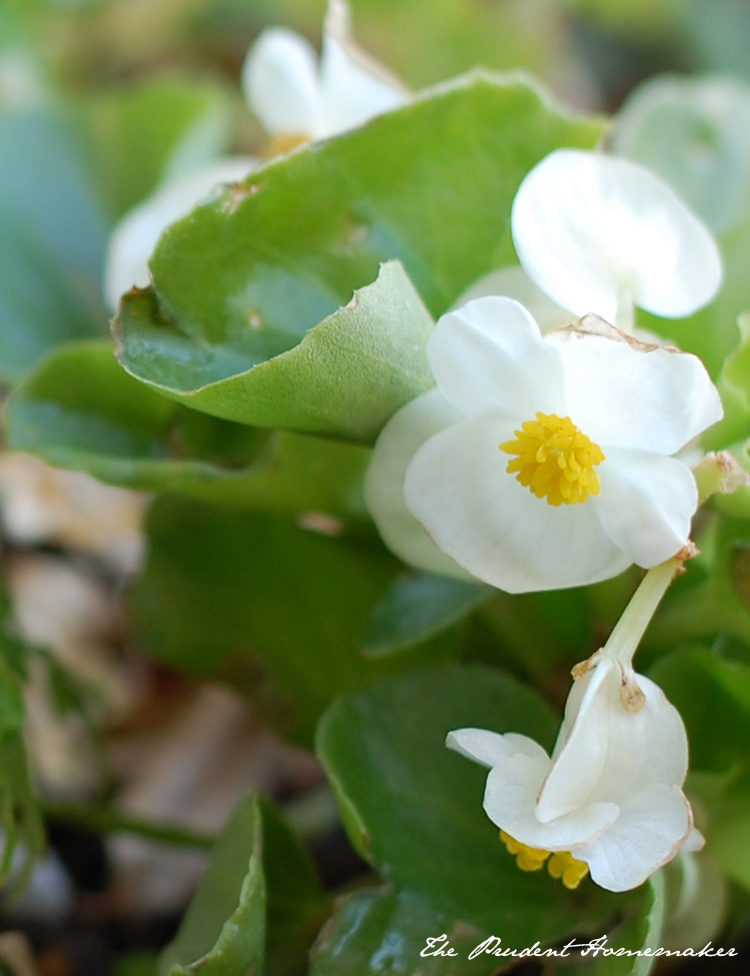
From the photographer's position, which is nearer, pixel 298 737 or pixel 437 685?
pixel 437 685

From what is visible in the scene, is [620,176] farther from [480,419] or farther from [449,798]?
[449,798]

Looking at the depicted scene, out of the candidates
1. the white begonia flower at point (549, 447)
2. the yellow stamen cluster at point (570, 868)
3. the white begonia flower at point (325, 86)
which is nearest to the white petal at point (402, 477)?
the white begonia flower at point (549, 447)

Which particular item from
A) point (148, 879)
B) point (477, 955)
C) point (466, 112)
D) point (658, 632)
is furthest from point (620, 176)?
point (148, 879)

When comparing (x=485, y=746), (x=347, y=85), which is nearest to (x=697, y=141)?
(x=347, y=85)

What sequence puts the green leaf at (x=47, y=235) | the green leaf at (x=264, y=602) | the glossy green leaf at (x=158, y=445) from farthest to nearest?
the green leaf at (x=47, y=235) < the green leaf at (x=264, y=602) < the glossy green leaf at (x=158, y=445)

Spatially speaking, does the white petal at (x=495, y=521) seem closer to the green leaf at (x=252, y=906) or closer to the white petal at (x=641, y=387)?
the white petal at (x=641, y=387)

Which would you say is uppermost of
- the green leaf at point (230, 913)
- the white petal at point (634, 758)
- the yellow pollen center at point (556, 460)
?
the yellow pollen center at point (556, 460)

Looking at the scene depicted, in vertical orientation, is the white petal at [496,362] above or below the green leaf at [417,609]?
above
